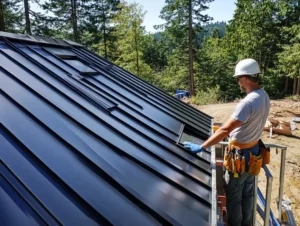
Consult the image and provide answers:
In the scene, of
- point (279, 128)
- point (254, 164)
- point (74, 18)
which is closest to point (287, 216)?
point (254, 164)

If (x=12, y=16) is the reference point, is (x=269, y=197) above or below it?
below

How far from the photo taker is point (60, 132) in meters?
3.07

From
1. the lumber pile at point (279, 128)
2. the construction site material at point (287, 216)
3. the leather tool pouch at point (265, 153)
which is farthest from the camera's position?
the lumber pile at point (279, 128)

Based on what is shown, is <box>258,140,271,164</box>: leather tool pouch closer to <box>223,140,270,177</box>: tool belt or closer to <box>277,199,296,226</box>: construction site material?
Result: <box>223,140,270,177</box>: tool belt

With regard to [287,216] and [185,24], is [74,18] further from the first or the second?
[287,216]

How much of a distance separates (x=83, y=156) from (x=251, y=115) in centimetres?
233

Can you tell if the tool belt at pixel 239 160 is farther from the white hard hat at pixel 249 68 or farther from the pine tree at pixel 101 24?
the pine tree at pixel 101 24

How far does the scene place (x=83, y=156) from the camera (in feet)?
9.35

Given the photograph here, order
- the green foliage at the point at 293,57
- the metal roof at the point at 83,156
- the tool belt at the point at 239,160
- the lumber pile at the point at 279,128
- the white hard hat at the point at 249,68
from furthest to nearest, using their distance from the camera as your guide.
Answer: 1. the green foliage at the point at 293,57
2. the lumber pile at the point at 279,128
3. the tool belt at the point at 239,160
4. the white hard hat at the point at 249,68
5. the metal roof at the point at 83,156

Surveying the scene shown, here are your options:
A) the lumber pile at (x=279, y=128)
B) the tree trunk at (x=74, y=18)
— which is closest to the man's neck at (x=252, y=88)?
the lumber pile at (x=279, y=128)

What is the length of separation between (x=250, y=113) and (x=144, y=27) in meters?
27.0

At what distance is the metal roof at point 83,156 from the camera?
2.19m

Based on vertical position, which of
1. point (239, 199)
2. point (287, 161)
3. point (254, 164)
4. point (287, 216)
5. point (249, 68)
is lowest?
point (287, 161)

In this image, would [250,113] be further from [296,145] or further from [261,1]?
[261,1]
